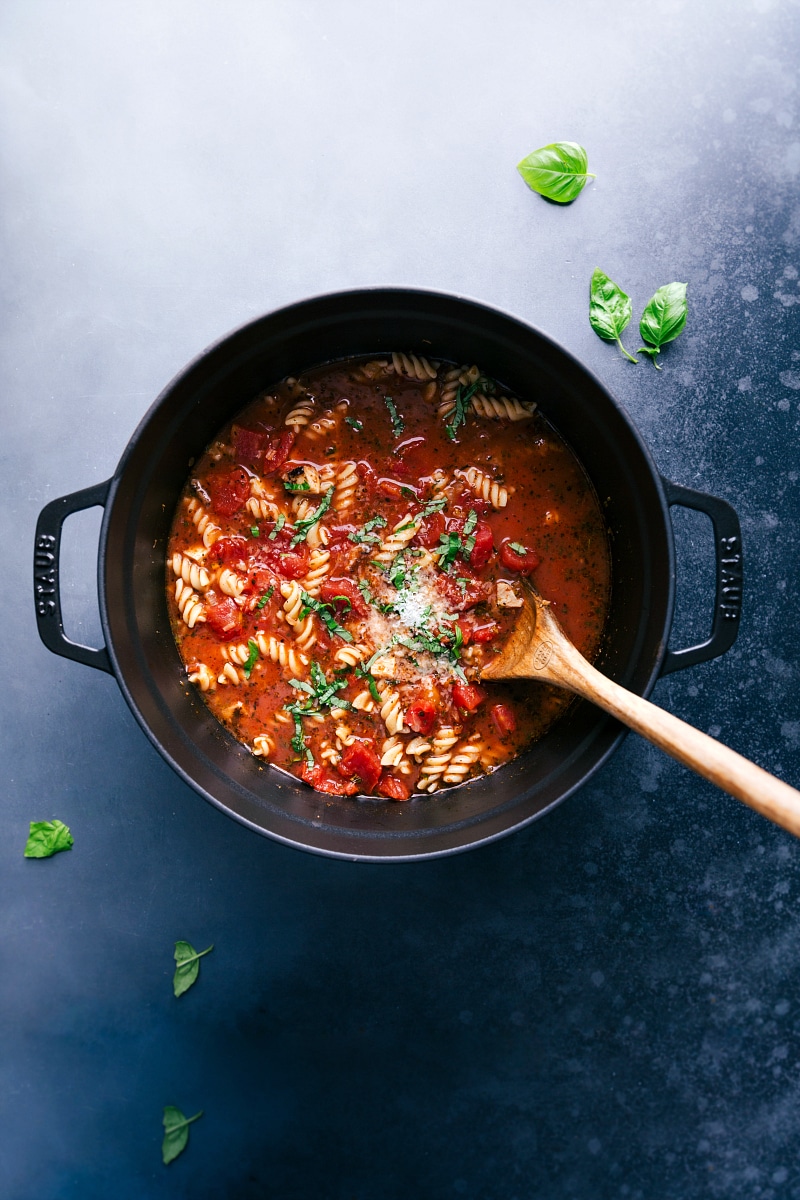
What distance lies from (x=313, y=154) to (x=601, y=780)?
320cm

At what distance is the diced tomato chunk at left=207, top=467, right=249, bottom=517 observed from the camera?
4113mm

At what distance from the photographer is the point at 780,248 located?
422 cm

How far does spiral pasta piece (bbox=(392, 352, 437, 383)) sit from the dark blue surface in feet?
1.21

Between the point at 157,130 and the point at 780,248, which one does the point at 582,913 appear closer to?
the point at 780,248

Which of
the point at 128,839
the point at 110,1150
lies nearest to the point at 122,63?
the point at 128,839

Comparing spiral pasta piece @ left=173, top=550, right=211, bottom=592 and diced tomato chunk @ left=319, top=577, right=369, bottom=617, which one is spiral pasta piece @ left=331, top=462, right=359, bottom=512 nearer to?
diced tomato chunk @ left=319, top=577, right=369, bottom=617

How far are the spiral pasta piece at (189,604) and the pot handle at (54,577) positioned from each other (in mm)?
588

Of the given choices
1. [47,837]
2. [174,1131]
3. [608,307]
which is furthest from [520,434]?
[174,1131]

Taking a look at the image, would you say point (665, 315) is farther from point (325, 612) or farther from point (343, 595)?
point (325, 612)

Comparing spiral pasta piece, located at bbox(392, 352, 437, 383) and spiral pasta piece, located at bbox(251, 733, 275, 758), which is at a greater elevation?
spiral pasta piece, located at bbox(392, 352, 437, 383)

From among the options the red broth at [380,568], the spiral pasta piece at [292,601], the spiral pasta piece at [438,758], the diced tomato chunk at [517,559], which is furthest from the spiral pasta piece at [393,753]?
the diced tomato chunk at [517,559]

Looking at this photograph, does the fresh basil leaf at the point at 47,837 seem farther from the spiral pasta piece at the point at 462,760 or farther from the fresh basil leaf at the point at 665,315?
the fresh basil leaf at the point at 665,315

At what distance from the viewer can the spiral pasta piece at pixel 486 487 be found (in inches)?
159

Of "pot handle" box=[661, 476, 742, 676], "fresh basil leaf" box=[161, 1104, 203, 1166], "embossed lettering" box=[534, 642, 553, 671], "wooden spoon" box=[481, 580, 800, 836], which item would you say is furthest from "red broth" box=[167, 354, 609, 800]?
"fresh basil leaf" box=[161, 1104, 203, 1166]
